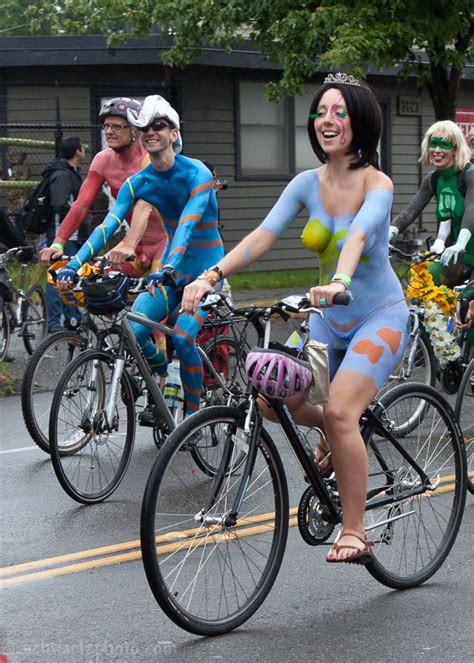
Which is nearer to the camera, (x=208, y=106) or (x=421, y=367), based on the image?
(x=421, y=367)

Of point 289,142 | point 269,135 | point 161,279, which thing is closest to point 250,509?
point 161,279

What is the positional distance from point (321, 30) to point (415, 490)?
11918 mm

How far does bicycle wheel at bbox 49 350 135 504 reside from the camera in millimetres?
6629

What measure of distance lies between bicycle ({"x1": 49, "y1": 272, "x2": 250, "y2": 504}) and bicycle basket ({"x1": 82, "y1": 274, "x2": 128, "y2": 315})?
0.38 ft

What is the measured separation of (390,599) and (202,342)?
2.68 metres

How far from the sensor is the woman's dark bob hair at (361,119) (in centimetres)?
498

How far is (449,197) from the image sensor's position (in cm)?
841

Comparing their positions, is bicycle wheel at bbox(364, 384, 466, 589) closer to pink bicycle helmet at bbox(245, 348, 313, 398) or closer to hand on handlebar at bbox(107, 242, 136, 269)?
Result: pink bicycle helmet at bbox(245, 348, 313, 398)

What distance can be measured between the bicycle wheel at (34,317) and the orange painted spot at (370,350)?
24.4 feet

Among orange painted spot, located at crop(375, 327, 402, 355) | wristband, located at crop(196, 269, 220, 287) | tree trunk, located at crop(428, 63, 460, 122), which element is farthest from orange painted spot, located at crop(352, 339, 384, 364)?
tree trunk, located at crop(428, 63, 460, 122)

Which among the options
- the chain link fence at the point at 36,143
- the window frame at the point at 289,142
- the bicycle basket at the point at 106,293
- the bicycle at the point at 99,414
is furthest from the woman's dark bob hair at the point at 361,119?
the window frame at the point at 289,142

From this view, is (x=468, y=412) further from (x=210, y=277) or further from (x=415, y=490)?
(x=210, y=277)

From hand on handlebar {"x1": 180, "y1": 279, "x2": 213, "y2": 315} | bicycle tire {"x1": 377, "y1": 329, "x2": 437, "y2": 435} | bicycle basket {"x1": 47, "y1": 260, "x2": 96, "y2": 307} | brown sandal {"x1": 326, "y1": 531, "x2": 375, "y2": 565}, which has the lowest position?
bicycle tire {"x1": 377, "y1": 329, "x2": 437, "y2": 435}

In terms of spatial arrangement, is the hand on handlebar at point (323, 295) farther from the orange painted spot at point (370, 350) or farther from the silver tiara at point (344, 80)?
the silver tiara at point (344, 80)
